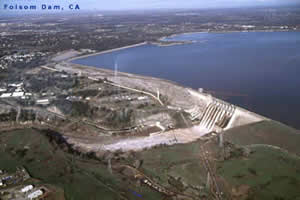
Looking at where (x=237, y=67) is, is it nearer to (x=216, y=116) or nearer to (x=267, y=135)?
(x=216, y=116)

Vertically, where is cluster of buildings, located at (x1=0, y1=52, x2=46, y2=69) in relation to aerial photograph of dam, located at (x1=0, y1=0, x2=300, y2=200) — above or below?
above

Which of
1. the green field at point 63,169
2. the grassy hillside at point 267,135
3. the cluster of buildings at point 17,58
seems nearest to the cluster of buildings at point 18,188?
the green field at point 63,169

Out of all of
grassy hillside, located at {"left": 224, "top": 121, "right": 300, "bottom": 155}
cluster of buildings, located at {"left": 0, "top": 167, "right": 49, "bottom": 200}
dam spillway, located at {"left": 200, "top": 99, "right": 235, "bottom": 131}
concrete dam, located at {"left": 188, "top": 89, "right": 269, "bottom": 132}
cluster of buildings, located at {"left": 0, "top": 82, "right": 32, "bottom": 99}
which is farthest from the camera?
cluster of buildings, located at {"left": 0, "top": 82, "right": 32, "bottom": 99}

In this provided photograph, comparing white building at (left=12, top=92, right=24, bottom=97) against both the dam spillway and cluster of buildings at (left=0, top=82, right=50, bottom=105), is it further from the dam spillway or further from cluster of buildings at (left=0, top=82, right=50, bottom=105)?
the dam spillway

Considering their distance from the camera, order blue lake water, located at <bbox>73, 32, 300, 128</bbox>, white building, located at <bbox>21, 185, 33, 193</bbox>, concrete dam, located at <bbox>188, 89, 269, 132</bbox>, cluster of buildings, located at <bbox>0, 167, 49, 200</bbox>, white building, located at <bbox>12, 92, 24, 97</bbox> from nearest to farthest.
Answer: cluster of buildings, located at <bbox>0, 167, 49, 200</bbox> < white building, located at <bbox>21, 185, 33, 193</bbox> < concrete dam, located at <bbox>188, 89, 269, 132</bbox> < blue lake water, located at <bbox>73, 32, 300, 128</bbox> < white building, located at <bbox>12, 92, 24, 97</bbox>

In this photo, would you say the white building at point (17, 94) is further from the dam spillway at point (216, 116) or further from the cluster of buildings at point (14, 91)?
the dam spillway at point (216, 116)

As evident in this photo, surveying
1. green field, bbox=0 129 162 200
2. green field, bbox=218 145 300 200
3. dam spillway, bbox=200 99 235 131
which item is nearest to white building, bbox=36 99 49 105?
green field, bbox=0 129 162 200

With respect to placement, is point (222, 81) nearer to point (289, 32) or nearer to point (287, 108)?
point (287, 108)
